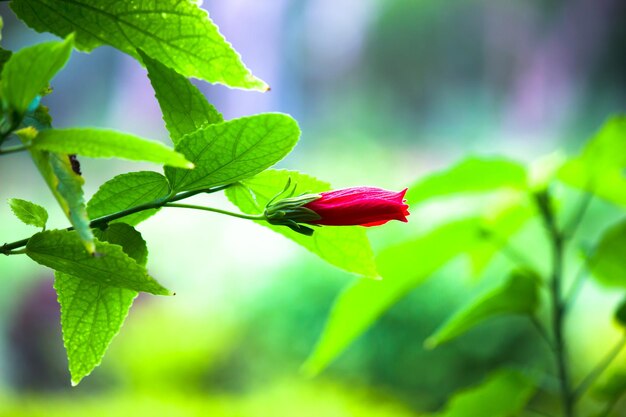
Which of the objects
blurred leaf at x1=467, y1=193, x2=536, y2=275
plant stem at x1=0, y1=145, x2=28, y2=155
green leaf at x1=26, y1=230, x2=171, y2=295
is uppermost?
plant stem at x1=0, y1=145, x2=28, y2=155

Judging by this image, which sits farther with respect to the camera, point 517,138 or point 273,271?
point 517,138

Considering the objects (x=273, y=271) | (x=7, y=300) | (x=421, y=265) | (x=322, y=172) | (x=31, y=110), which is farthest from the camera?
(x=322, y=172)

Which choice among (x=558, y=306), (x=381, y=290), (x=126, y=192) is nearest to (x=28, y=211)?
(x=126, y=192)

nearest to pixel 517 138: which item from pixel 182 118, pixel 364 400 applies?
pixel 364 400

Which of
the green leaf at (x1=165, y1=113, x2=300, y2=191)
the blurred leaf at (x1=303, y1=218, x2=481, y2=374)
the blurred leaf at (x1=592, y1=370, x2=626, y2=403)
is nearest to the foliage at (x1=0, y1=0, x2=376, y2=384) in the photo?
the green leaf at (x1=165, y1=113, x2=300, y2=191)

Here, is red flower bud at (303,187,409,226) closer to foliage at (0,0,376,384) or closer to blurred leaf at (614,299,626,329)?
foliage at (0,0,376,384)

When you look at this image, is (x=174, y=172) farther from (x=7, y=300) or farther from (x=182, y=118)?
(x=7, y=300)

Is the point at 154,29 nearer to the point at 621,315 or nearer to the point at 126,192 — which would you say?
the point at 126,192
